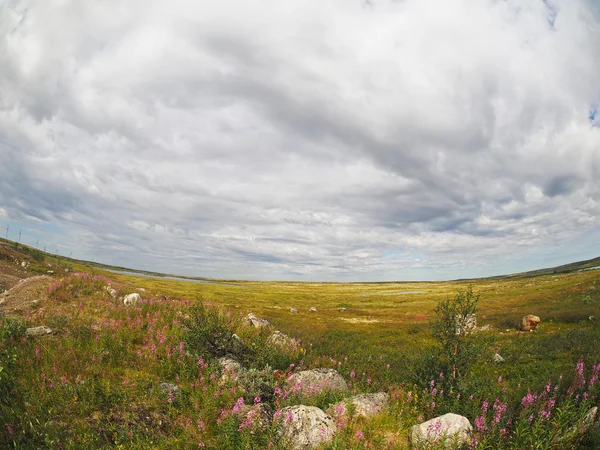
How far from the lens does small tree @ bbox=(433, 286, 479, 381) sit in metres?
8.74

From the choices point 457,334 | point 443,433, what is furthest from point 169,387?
point 457,334

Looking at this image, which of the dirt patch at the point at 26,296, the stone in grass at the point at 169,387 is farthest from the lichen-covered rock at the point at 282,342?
the dirt patch at the point at 26,296

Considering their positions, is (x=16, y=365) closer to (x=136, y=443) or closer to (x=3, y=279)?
(x=136, y=443)

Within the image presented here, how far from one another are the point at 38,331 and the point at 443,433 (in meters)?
11.7

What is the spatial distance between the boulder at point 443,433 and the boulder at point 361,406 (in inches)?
38.9

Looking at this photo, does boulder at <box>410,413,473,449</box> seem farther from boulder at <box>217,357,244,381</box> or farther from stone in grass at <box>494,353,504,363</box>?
stone in grass at <box>494,353,504,363</box>

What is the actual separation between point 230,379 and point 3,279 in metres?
30.6

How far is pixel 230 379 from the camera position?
7.58 meters

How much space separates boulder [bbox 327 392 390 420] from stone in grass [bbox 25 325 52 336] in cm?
933

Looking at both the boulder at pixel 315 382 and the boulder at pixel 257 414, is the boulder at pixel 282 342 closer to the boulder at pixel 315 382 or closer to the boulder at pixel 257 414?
the boulder at pixel 315 382

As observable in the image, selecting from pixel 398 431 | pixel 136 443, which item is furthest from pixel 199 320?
pixel 398 431

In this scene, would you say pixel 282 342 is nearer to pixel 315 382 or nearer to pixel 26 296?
pixel 315 382

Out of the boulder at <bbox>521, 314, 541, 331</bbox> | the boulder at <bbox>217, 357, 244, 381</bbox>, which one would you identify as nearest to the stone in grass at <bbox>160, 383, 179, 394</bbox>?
the boulder at <bbox>217, 357, 244, 381</bbox>

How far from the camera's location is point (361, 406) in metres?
6.61
